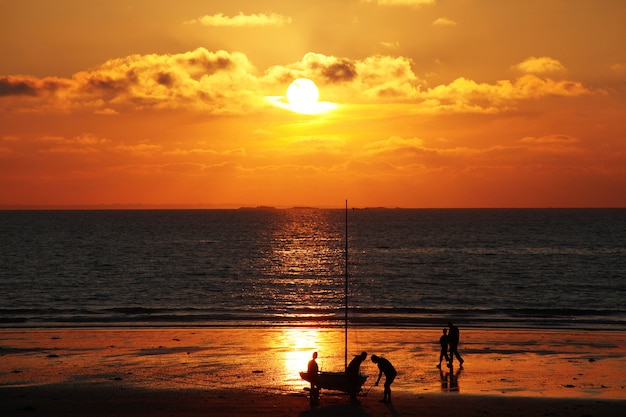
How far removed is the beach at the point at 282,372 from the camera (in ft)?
74.3

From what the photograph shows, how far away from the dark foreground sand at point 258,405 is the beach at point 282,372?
4cm

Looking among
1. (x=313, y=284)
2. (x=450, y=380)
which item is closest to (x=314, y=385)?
(x=450, y=380)

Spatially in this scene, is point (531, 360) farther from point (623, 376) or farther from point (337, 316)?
point (337, 316)

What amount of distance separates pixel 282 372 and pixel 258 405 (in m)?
5.48

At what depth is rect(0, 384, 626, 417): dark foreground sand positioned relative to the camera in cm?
2188

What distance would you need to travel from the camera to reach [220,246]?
140000 mm

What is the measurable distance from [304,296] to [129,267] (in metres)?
38.9

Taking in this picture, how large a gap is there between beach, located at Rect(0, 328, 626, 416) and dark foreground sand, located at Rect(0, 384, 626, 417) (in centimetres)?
4

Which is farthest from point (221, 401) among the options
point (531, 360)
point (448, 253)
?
point (448, 253)

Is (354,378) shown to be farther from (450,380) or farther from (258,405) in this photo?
(450,380)

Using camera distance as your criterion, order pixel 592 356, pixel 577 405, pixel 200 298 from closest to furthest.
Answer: pixel 577 405 < pixel 592 356 < pixel 200 298

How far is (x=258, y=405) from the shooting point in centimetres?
2269

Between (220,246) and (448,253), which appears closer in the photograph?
(448,253)

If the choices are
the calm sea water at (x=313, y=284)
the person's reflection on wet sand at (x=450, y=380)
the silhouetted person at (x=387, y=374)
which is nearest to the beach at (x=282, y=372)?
the person's reflection on wet sand at (x=450, y=380)
